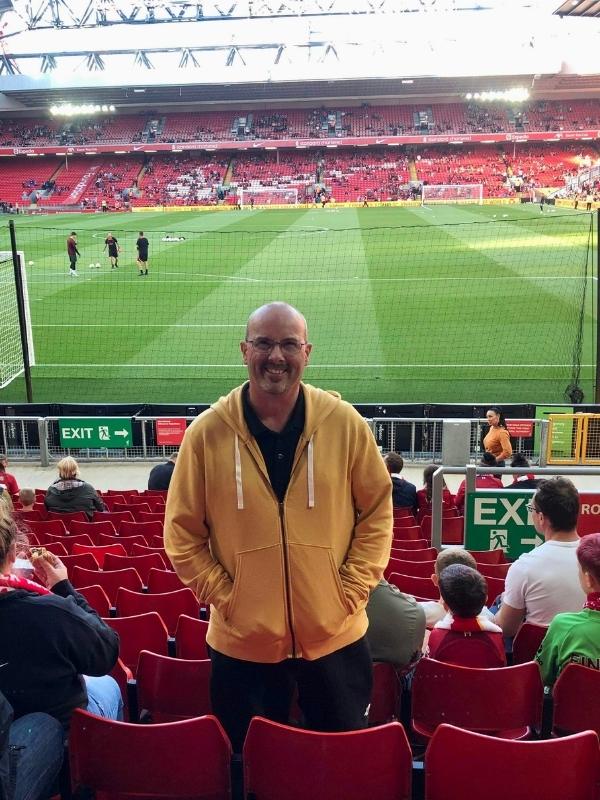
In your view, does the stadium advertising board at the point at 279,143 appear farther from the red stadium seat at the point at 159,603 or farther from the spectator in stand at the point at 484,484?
the red stadium seat at the point at 159,603

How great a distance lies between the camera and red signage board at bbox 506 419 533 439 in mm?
10797

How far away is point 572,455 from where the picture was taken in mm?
10531

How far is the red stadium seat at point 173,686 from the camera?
299cm

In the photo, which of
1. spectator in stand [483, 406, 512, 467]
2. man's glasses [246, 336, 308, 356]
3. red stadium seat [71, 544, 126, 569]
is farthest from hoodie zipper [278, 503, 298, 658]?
spectator in stand [483, 406, 512, 467]

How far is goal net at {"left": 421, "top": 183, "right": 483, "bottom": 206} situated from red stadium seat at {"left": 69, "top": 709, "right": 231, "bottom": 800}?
56.2 metres

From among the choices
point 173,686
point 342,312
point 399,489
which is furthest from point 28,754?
point 342,312

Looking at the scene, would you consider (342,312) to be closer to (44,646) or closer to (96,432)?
(96,432)

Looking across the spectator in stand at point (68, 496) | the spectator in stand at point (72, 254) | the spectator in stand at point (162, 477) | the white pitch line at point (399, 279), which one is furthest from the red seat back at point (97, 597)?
the spectator in stand at point (72, 254)

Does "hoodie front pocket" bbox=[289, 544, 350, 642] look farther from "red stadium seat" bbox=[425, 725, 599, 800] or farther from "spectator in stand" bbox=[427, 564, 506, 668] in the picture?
"spectator in stand" bbox=[427, 564, 506, 668]

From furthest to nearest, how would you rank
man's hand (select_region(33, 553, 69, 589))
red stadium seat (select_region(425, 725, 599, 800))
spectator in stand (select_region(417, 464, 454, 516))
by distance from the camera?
spectator in stand (select_region(417, 464, 454, 516))
man's hand (select_region(33, 553, 69, 589))
red stadium seat (select_region(425, 725, 599, 800))

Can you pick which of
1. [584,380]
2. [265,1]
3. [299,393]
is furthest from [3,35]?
[299,393]

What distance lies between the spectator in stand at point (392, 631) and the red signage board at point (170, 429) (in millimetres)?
8227

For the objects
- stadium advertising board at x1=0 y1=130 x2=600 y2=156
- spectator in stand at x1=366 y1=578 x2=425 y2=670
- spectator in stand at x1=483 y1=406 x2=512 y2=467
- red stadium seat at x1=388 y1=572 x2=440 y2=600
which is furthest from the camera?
stadium advertising board at x1=0 y1=130 x2=600 y2=156

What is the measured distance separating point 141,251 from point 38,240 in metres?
14.1
